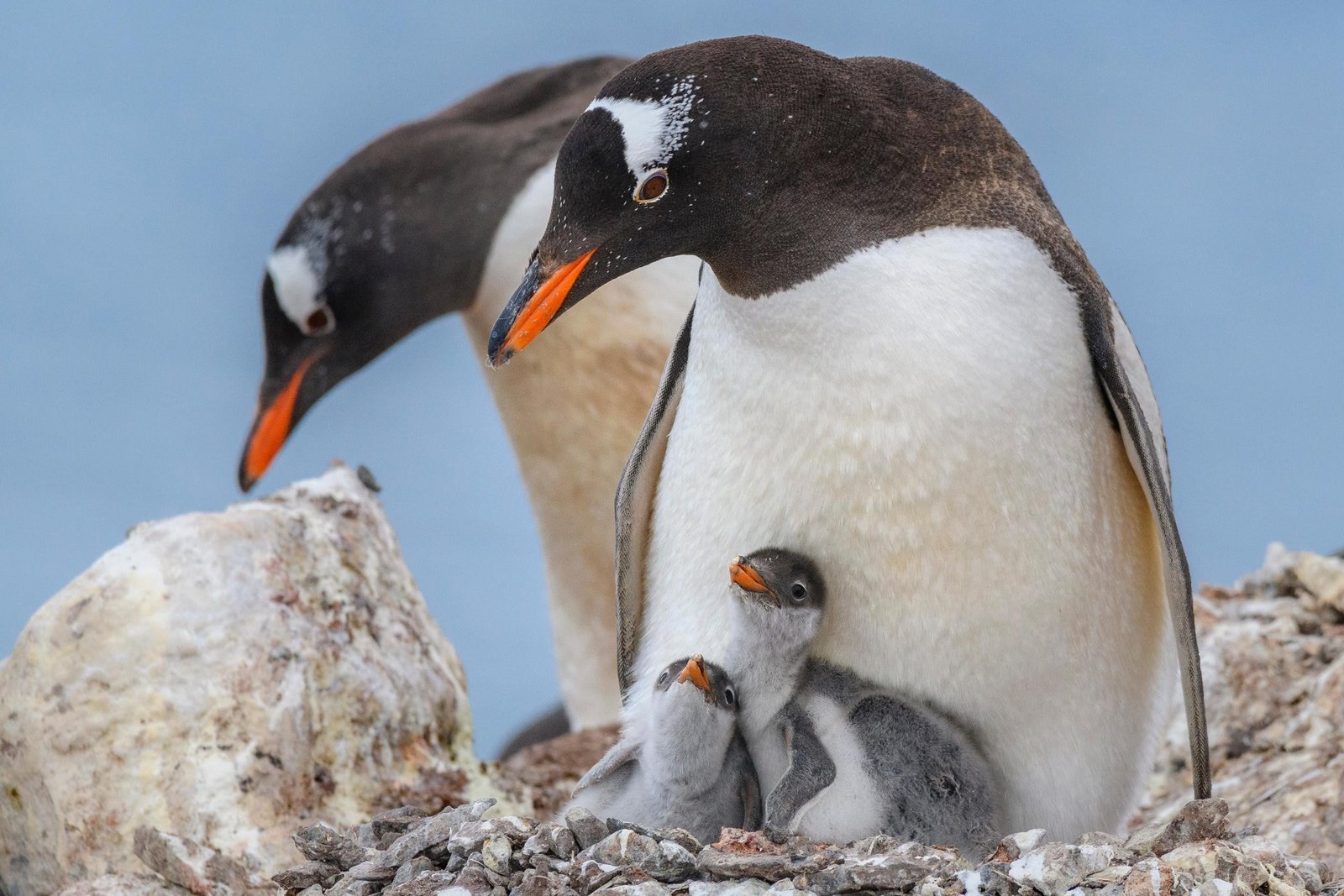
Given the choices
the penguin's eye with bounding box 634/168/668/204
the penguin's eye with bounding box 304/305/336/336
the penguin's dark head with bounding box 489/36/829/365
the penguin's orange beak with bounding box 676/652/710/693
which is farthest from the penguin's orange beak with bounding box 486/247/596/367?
the penguin's eye with bounding box 304/305/336/336

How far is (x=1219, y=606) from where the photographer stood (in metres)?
4.46

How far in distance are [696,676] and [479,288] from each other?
88.0 inches

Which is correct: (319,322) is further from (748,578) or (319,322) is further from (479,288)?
(748,578)

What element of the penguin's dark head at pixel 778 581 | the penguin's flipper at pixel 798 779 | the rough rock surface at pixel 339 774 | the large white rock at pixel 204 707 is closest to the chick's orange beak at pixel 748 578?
the penguin's dark head at pixel 778 581

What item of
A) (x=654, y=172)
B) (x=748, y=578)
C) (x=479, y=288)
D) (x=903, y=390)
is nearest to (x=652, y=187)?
(x=654, y=172)

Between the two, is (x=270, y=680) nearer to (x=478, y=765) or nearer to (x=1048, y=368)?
(x=478, y=765)

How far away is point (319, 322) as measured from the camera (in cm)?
423

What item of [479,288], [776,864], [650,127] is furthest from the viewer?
[479,288]

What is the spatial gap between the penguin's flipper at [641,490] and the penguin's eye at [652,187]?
59 centimetres

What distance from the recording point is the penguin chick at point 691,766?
251 centimetres

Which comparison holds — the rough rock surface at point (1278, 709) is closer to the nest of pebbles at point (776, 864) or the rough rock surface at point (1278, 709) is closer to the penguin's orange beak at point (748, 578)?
the nest of pebbles at point (776, 864)

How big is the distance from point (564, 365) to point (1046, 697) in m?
2.20

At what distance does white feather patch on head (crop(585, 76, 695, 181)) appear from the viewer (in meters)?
2.26

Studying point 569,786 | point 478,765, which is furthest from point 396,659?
point 569,786
